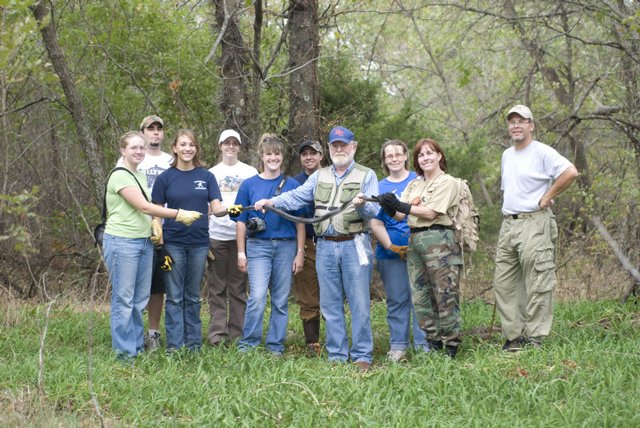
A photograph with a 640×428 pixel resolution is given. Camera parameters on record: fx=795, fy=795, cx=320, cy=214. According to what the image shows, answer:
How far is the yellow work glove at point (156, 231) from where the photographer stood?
672 centimetres

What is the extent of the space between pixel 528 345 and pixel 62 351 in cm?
403

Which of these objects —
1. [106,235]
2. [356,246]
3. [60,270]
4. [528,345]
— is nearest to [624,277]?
[528,345]

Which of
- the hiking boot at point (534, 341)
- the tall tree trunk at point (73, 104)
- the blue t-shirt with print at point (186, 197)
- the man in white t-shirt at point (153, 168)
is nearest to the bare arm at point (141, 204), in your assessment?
the blue t-shirt with print at point (186, 197)

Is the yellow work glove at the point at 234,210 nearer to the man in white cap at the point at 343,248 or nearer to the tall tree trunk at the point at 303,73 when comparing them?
the man in white cap at the point at 343,248

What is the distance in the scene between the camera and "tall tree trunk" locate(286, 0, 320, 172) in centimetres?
973

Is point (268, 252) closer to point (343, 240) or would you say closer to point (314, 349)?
point (343, 240)

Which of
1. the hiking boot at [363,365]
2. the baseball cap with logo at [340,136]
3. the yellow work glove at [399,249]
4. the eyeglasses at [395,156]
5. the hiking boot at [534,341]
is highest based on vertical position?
the baseball cap with logo at [340,136]

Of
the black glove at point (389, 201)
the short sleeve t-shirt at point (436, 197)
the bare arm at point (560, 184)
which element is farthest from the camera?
the short sleeve t-shirt at point (436, 197)

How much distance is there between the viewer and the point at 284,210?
7.02 m

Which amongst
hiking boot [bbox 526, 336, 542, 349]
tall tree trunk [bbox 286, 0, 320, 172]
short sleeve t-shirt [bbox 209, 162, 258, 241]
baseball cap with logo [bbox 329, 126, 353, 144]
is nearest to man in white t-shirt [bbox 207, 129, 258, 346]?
short sleeve t-shirt [bbox 209, 162, 258, 241]

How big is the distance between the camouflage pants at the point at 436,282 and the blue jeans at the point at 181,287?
188 cm

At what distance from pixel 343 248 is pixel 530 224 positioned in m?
1.58

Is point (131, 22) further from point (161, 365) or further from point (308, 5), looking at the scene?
point (161, 365)

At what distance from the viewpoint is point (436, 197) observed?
6566 mm
